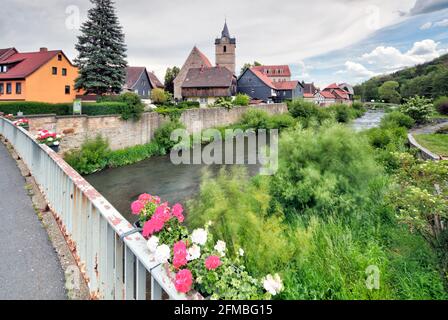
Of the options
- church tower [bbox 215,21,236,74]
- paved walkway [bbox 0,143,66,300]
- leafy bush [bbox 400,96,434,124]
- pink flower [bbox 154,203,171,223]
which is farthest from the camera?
church tower [bbox 215,21,236,74]

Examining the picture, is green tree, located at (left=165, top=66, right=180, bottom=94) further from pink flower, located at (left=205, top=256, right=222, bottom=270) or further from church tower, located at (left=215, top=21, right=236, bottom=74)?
pink flower, located at (left=205, top=256, right=222, bottom=270)

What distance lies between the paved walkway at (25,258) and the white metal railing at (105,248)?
0.78 ft

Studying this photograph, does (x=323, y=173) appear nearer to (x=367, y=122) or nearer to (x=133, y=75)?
(x=367, y=122)

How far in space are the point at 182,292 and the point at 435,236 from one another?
5304mm

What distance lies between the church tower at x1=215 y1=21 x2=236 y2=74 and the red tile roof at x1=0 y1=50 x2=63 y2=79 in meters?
33.0

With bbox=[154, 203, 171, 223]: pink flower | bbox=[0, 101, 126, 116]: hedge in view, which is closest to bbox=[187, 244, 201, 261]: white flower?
bbox=[154, 203, 171, 223]: pink flower

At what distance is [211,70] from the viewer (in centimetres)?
4462

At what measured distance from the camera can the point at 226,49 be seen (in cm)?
5541

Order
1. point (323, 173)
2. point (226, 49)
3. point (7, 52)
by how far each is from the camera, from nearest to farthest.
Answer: point (323, 173) < point (7, 52) < point (226, 49)

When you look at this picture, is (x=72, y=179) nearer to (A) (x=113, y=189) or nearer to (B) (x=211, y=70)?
(A) (x=113, y=189)

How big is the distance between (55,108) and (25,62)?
1578 centimetres

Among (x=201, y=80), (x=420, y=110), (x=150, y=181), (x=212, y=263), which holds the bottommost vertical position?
(x=150, y=181)

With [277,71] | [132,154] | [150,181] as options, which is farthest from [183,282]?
[277,71]

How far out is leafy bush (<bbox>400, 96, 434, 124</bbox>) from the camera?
929 inches
